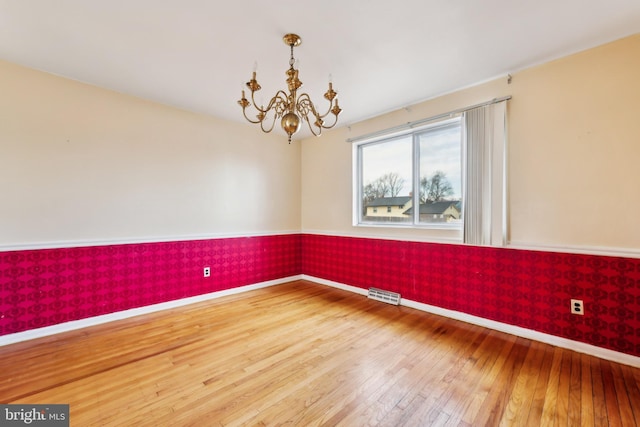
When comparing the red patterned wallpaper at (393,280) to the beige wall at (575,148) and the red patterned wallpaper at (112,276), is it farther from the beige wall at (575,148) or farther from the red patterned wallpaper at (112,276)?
the beige wall at (575,148)

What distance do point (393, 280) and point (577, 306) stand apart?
179 cm

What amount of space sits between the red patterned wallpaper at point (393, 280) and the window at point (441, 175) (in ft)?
1.11

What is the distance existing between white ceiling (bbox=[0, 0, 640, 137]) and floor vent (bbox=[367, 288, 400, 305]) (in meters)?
2.59

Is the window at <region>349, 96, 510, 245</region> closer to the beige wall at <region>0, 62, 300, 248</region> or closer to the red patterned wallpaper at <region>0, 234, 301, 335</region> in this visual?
the beige wall at <region>0, 62, 300, 248</region>

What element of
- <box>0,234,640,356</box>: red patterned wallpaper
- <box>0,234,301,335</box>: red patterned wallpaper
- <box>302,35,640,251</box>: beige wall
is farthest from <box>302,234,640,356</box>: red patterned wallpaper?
<box>0,234,301,335</box>: red patterned wallpaper

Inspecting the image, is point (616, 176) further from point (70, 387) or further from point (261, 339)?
point (70, 387)

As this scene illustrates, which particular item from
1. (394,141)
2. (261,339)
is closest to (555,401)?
(261,339)

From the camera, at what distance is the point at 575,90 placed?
7.51 feet

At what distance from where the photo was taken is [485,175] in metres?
2.70

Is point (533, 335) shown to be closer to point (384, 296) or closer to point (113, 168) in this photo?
point (384, 296)

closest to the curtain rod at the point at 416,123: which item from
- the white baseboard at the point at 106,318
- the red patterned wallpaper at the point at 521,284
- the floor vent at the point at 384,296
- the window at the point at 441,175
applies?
the window at the point at 441,175

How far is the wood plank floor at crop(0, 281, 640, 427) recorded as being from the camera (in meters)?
1.59

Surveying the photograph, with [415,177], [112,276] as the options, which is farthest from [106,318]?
[415,177]

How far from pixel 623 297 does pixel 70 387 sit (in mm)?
4225
